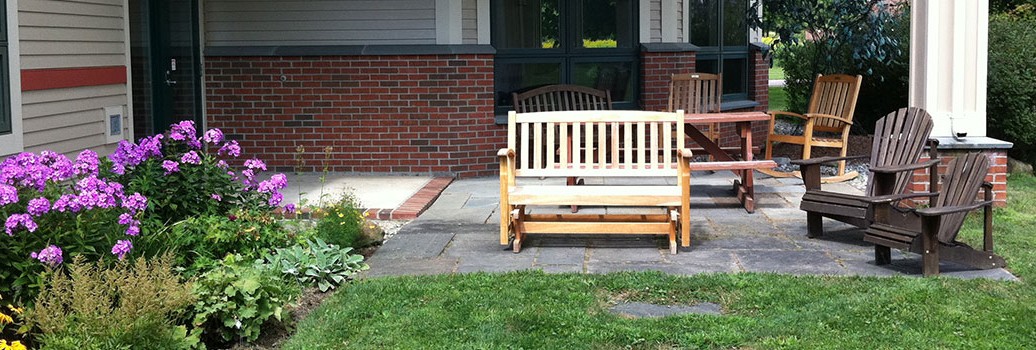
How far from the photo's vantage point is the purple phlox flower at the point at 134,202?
18.4ft

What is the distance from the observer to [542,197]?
716 centimetres

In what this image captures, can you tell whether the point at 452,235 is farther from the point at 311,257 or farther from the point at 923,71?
the point at 923,71

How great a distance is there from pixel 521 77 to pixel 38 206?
6860mm

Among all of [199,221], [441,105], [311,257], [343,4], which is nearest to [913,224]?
[311,257]

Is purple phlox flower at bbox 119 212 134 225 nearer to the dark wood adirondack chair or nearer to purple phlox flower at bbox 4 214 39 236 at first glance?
purple phlox flower at bbox 4 214 39 236

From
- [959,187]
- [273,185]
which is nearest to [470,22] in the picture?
[273,185]

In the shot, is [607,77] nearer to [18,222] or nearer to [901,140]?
[901,140]

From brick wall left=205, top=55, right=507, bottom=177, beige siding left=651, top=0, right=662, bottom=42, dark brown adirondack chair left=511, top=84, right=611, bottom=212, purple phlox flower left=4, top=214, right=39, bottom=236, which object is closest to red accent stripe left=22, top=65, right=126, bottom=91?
brick wall left=205, top=55, right=507, bottom=177

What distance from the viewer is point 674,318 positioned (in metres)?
5.45

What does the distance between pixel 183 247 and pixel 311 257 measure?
24.8 inches

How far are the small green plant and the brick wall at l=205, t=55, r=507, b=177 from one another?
476cm

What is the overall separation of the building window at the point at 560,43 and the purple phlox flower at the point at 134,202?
6.08 m

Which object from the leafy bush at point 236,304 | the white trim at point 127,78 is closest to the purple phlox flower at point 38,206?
the leafy bush at point 236,304

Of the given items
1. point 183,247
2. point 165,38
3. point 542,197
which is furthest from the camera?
point 165,38
